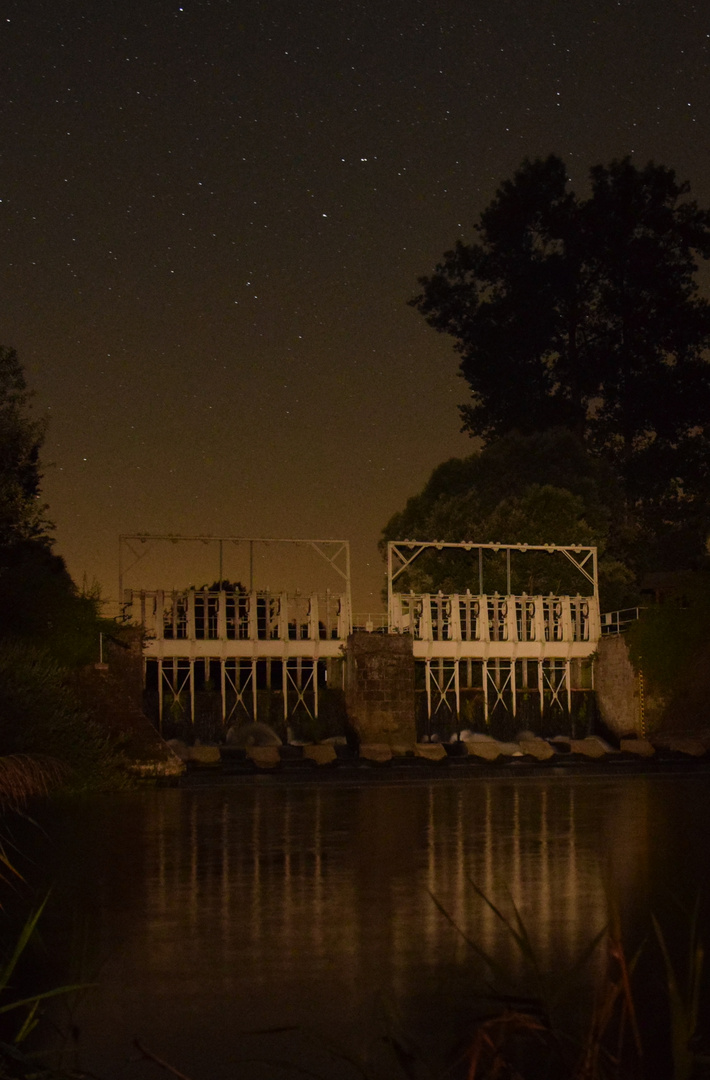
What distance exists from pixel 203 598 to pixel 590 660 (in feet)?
32.8

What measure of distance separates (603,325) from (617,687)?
18888mm

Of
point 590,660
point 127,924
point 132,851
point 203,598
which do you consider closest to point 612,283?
point 590,660

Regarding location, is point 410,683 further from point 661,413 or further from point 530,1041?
point 530,1041

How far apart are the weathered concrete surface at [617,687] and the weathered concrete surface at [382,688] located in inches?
225

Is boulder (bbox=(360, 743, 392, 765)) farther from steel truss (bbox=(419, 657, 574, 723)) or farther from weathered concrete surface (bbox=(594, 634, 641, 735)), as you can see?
weathered concrete surface (bbox=(594, 634, 641, 735))

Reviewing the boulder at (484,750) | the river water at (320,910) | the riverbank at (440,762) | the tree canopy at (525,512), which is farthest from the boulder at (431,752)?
the tree canopy at (525,512)

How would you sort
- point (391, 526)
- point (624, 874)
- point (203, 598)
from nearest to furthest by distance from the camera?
point (624, 874) → point (203, 598) → point (391, 526)

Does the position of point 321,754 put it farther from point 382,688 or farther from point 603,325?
point 603,325

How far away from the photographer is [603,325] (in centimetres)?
4769

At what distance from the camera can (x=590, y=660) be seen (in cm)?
3456

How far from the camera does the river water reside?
5.55m

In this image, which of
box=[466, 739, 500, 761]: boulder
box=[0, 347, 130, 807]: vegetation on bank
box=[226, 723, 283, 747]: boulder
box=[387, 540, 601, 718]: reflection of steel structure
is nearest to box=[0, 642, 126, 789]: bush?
box=[0, 347, 130, 807]: vegetation on bank

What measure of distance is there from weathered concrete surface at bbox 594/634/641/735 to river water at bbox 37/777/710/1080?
43.8ft

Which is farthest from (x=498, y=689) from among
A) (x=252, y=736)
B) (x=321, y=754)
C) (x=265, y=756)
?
(x=265, y=756)
